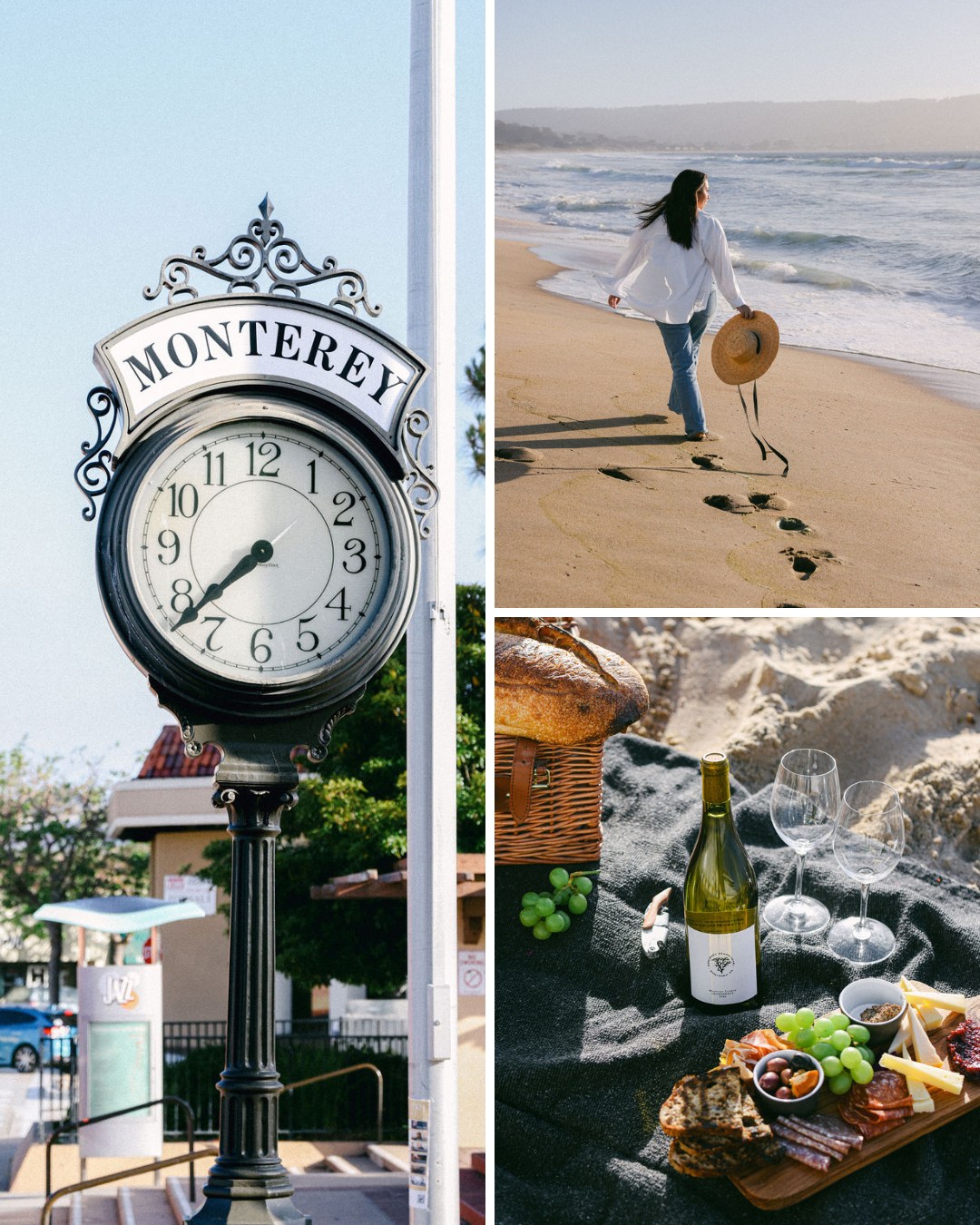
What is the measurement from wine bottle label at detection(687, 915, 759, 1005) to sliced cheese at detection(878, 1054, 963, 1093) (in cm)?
51

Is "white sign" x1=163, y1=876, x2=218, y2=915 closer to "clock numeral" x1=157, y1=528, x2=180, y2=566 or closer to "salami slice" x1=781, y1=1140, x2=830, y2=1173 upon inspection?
"salami slice" x1=781, y1=1140, x2=830, y2=1173

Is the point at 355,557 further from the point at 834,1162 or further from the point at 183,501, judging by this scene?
the point at 834,1162

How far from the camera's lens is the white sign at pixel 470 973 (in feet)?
36.0

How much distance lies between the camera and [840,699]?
5824 mm

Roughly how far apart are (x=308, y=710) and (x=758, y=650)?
3107 mm

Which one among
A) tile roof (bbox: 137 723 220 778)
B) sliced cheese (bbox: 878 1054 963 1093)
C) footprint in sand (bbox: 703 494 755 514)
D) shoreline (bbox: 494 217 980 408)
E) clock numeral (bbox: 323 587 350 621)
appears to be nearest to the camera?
clock numeral (bbox: 323 587 350 621)

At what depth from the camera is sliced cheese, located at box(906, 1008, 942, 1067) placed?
457 centimetres

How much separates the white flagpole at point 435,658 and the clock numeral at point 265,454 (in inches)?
105

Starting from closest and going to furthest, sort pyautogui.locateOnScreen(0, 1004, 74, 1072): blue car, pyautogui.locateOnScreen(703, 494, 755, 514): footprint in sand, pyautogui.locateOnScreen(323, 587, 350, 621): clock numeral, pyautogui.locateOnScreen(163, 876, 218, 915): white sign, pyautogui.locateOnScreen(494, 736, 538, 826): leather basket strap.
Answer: pyautogui.locateOnScreen(323, 587, 350, 621): clock numeral < pyautogui.locateOnScreen(494, 736, 538, 826): leather basket strap < pyautogui.locateOnScreen(703, 494, 755, 514): footprint in sand < pyautogui.locateOnScreen(163, 876, 218, 915): white sign < pyautogui.locateOnScreen(0, 1004, 74, 1072): blue car

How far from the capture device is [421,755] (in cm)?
632

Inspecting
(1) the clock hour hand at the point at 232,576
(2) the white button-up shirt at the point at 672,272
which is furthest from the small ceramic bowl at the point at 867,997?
(2) the white button-up shirt at the point at 672,272

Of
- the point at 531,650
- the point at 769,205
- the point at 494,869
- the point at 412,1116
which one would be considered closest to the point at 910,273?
the point at 769,205

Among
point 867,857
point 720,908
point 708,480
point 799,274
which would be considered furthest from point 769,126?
point 720,908

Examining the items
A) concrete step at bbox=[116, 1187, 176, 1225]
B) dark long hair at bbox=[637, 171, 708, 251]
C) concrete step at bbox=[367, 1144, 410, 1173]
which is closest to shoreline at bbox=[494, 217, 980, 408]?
dark long hair at bbox=[637, 171, 708, 251]
